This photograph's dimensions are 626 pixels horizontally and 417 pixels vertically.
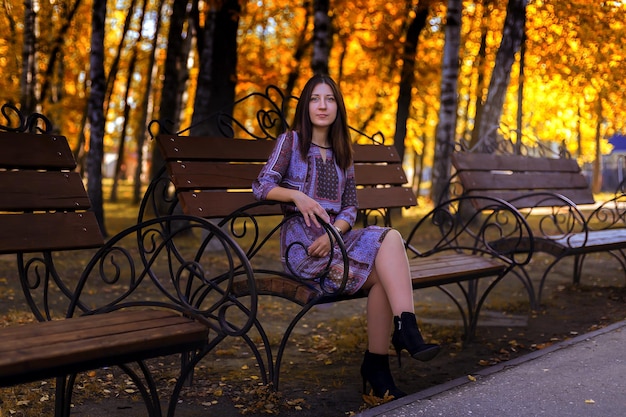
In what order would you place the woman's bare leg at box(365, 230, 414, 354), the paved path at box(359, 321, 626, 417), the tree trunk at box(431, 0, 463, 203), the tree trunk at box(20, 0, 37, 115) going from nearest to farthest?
the paved path at box(359, 321, 626, 417)
the woman's bare leg at box(365, 230, 414, 354)
the tree trunk at box(431, 0, 463, 203)
the tree trunk at box(20, 0, 37, 115)

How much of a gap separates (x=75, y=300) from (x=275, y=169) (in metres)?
1.17

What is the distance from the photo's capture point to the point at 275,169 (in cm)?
419

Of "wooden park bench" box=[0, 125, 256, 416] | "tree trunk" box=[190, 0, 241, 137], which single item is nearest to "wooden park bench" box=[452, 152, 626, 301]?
"wooden park bench" box=[0, 125, 256, 416]

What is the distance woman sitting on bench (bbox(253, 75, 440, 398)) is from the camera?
383 centimetres

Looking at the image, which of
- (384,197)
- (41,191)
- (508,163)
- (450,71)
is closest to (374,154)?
(384,197)

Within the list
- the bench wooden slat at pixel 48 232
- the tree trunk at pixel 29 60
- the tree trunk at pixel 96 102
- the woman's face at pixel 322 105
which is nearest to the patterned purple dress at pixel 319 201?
the woman's face at pixel 322 105

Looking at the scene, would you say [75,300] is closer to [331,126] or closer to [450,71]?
[331,126]

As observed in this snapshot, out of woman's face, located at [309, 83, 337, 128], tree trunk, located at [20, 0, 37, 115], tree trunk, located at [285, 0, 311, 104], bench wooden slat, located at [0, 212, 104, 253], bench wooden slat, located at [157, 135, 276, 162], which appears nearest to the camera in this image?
bench wooden slat, located at [0, 212, 104, 253]

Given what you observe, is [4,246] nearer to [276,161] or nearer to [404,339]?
[276,161]

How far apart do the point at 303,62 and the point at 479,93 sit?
A: 477 centimetres

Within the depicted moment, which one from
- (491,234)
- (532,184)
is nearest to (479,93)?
(491,234)

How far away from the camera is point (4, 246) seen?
12.0 ft

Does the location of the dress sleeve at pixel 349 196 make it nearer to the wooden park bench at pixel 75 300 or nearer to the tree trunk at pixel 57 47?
the wooden park bench at pixel 75 300

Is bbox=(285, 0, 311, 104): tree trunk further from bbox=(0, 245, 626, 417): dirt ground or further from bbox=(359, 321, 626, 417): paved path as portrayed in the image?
bbox=(359, 321, 626, 417): paved path
